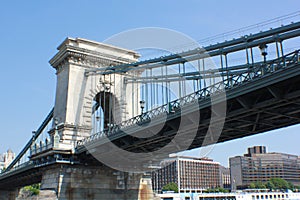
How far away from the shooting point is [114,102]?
41.0 meters

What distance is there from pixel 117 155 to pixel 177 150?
5.02m

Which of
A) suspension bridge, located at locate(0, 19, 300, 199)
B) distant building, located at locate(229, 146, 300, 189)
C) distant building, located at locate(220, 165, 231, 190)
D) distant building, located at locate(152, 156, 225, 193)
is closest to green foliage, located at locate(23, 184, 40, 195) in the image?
suspension bridge, located at locate(0, 19, 300, 199)

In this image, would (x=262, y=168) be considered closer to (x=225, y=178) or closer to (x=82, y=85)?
(x=225, y=178)

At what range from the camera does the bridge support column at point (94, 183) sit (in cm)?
3266

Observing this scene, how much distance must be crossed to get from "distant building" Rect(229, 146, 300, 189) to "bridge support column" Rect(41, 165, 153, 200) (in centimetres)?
11929

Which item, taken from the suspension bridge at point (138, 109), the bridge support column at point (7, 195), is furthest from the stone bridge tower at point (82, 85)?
the bridge support column at point (7, 195)

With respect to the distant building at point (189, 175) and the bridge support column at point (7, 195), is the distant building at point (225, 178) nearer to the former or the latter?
the distant building at point (189, 175)

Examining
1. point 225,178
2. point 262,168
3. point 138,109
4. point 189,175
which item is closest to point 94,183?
point 138,109

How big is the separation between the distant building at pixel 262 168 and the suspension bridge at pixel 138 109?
119399mm

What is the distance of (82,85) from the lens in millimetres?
39000

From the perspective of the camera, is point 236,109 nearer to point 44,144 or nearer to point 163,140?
point 163,140

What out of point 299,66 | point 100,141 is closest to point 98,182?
point 100,141

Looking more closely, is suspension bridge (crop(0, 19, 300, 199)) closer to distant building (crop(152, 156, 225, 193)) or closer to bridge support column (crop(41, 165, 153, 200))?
bridge support column (crop(41, 165, 153, 200))

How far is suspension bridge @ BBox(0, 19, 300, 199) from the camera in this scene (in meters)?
20.1
